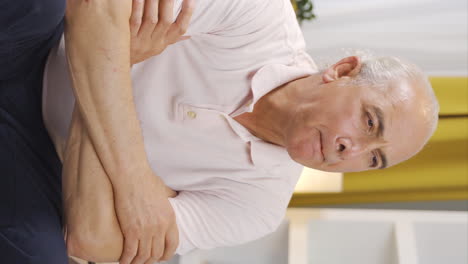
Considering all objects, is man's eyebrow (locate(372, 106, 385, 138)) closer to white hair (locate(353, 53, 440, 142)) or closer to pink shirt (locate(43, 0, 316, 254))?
white hair (locate(353, 53, 440, 142))

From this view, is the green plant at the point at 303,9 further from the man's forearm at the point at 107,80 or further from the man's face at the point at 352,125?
the man's forearm at the point at 107,80

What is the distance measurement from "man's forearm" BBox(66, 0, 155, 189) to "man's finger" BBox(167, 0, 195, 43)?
108 millimetres

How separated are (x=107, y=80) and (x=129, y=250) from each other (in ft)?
1.33

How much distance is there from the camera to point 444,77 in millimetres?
2133

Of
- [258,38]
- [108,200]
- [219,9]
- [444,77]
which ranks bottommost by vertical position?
[444,77]

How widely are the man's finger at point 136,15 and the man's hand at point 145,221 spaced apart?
33 centimetres

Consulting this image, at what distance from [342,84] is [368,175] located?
37.3 inches

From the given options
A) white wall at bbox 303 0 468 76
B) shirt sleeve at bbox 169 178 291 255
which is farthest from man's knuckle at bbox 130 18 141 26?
white wall at bbox 303 0 468 76

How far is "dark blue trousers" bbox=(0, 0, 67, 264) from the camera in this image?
1080 millimetres

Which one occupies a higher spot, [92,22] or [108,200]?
[92,22]

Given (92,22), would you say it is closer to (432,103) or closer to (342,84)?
(342,84)

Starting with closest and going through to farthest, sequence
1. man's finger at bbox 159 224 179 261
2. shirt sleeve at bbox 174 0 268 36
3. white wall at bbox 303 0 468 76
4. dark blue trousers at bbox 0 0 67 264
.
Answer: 1. dark blue trousers at bbox 0 0 67 264
2. shirt sleeve at bbox 174 0 268 36
3. man's finger at bbox 159 224 179 261
4. white wall at bbox 303 0 468 76

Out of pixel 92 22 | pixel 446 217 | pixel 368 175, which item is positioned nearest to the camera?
pixel 92 22

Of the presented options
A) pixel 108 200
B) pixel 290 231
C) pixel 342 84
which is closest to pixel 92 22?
pixel 108 200
